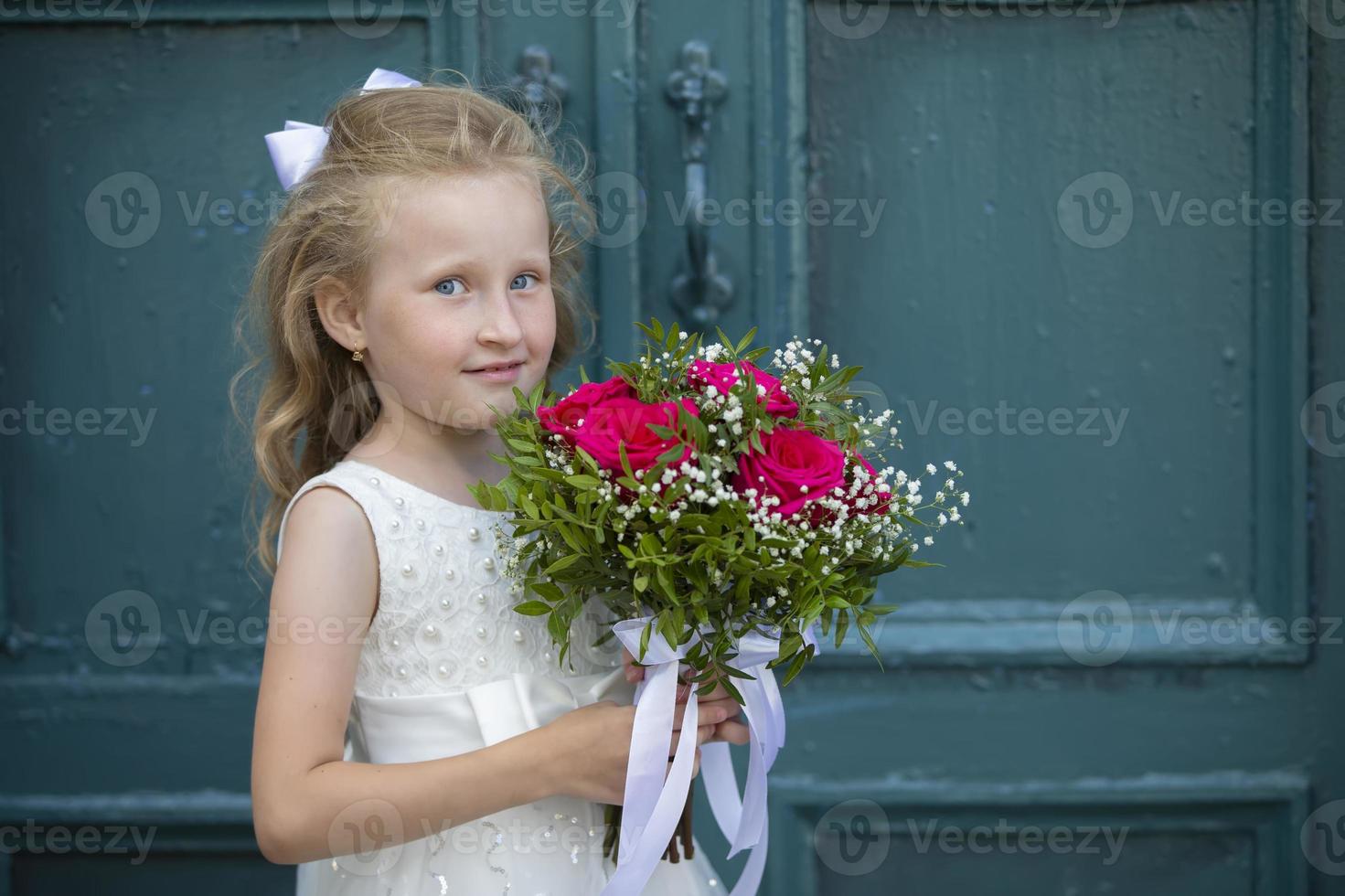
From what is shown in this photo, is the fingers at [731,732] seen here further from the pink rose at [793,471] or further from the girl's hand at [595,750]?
the pink rose at [793,471]

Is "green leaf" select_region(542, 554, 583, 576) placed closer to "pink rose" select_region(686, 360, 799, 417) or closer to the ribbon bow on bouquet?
the ribbon bow on bouquet

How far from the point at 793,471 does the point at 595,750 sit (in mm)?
400

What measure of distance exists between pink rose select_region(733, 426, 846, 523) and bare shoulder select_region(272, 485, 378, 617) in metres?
0.47

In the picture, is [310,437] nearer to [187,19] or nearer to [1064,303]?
[187,19]

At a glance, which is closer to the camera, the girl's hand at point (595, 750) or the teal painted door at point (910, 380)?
the girl's hand at point (595, 750)

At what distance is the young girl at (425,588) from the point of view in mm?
1254

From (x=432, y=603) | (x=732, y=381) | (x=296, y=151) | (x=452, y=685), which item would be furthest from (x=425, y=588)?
(x=296, y=151)

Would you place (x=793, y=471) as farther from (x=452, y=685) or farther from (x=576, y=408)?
(x=452, y=685)

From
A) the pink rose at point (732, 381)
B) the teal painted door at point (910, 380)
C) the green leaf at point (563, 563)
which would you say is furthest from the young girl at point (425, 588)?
the teal painted door at point (910, 380)

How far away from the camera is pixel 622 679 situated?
144 centimetres

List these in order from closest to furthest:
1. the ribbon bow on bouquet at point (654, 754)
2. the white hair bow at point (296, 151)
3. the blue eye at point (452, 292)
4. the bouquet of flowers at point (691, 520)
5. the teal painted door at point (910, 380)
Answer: the bouquet of flowers at point (691, 520), the ribbon bow on bouquet at point (654, 754), the blue eye at point (452, 292), the white hair bow at point (296, 151), the teal painted door at point (910, 380)

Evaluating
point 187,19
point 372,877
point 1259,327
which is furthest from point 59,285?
point 1259,327

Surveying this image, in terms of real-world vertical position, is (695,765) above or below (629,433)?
below

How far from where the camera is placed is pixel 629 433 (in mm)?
1144
